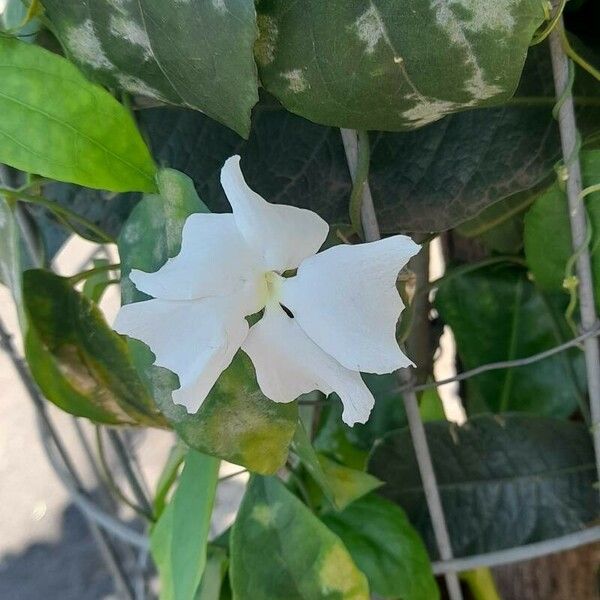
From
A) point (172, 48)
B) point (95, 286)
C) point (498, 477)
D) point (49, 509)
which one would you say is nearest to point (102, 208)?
point (95, 286)

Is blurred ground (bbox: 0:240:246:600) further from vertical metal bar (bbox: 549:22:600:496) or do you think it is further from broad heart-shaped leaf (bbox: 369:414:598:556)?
vertical metal bar (bbox: 549:22:600:496)

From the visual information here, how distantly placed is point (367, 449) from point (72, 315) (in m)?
0.20

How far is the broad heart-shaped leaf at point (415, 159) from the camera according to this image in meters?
0.32

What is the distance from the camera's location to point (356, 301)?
0.22 metres

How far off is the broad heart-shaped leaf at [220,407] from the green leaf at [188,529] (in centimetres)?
6

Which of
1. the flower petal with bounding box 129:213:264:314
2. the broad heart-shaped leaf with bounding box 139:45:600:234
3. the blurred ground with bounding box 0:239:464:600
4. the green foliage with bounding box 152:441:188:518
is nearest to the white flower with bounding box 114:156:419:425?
the flower petal with bounding box 129:213:264:314

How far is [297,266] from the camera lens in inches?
9.3

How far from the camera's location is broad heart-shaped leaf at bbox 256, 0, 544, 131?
22 cm

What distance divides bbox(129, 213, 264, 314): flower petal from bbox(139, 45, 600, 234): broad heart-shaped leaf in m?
0.11

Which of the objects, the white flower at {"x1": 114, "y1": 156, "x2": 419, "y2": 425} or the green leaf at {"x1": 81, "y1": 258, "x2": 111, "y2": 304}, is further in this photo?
the green leaf at {"x1": 81, "y1": 258, "x2": 111, "y2": 304}

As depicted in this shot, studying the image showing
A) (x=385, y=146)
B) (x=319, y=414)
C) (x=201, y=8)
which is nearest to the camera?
(x=201, y=8)

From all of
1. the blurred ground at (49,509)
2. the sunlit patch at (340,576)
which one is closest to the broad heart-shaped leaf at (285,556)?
the sunlit patch at (340,576)

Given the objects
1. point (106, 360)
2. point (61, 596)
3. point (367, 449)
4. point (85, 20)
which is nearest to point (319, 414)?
point (367, 449)

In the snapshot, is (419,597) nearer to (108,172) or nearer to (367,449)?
(367,449)
